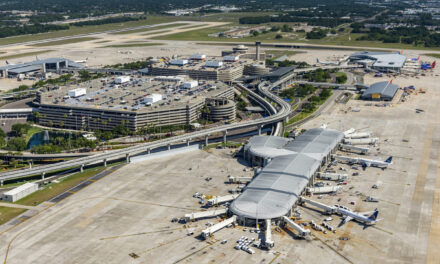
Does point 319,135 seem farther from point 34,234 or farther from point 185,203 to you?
point 34,234

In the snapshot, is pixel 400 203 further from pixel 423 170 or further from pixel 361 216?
pixel 423 170

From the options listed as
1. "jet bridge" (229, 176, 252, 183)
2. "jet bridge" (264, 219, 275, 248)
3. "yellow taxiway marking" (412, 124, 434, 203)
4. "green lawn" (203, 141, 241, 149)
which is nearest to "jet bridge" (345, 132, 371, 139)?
"yellow taxiway marking" (412, 124, 434, 203)

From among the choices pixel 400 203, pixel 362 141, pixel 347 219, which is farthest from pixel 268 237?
pixel 362 141

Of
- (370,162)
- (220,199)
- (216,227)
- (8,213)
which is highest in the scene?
(370,162)

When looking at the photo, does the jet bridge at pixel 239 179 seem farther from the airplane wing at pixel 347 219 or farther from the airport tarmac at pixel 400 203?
the airplane wing at pixel 347 219

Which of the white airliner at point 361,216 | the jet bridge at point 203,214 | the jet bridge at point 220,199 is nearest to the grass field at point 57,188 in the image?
the jet bridge at point 203,214
